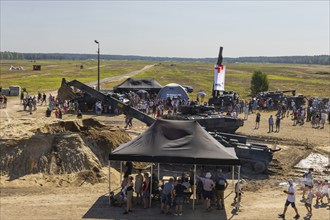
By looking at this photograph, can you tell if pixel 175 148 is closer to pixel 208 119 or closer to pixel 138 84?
pixel 208 119

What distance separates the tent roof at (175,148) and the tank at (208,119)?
28.5ft

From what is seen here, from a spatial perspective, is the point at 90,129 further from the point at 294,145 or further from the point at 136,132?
the point at 294,145

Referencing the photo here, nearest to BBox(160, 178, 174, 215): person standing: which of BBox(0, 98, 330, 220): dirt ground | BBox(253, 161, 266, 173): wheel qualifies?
BBox(0, 98, 330, 220): dirt ground

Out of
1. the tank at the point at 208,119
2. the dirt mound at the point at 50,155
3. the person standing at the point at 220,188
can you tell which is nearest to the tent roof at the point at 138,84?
the tank at the point at 208,119

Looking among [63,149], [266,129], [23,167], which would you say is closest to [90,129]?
[63,149]

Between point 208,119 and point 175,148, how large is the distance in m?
10.4

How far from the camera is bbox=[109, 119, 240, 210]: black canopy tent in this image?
14.1 meters

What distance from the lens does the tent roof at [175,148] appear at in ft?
46.3

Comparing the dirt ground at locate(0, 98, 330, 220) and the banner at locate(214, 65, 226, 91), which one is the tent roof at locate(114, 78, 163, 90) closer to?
the banner at locate(214, 65, 226, 91)

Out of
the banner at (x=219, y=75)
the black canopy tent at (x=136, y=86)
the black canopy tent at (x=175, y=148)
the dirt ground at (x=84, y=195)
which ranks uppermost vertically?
the banner at (x=219, y=75)

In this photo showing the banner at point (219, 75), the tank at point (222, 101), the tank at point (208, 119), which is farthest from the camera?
the tank at point (222, 101)

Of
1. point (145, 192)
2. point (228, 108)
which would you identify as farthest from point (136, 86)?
point (145, 192)

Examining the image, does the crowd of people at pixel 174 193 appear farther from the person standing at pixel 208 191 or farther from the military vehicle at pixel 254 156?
the military vehicle at pixel 254 156

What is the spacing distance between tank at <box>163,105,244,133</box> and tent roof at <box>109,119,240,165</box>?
8.69 meters
